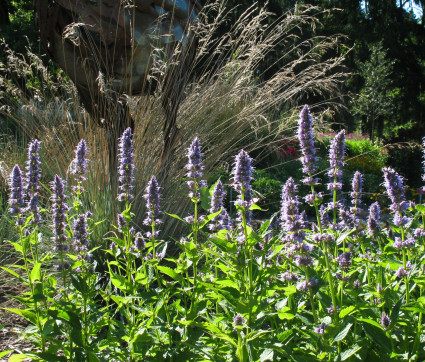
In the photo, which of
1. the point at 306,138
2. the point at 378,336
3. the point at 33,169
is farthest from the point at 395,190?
the point at 33,169

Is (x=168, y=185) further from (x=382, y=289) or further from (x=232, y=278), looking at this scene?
(x=382, y=289)

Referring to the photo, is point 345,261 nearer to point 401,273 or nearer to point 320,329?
point 401,273

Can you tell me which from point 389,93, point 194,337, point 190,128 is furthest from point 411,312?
point 389,93

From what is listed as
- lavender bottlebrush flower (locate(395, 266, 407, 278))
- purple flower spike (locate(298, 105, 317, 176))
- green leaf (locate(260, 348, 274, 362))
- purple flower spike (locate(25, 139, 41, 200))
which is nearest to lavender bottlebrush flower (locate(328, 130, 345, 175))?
purple flower spike (locate(298, 105, 317, 176))

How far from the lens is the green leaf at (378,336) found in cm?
141

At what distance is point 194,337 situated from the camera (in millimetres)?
1584

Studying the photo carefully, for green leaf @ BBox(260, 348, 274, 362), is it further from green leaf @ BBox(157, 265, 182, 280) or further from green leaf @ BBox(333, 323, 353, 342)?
green leaf @ BBox(157, 265, 182, 280)

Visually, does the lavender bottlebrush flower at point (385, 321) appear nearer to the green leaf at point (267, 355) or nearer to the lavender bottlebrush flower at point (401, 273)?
the lavender bottlebrush flower at point (401, 273)

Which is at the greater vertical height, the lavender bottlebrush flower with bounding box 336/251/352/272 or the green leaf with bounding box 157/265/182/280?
the green leaf with bounding box 157/265/182/280

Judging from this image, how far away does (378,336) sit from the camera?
142cm

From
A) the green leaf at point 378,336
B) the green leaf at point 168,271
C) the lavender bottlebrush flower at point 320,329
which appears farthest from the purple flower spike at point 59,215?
the green leaf at point 378,336

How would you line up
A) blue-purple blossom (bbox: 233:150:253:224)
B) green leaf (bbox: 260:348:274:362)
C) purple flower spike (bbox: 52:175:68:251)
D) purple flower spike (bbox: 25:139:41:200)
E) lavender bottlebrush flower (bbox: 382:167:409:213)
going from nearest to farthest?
green leaf (bbox: 260:348:274:362) < blue-purple blossom (bbox: 233:150:253:224) < lavender bottlebrush flower (bbox: 382:167:409:213) < purple flower spike (bbox: 52:175:68:251) < purple flower spike (bbox: 25:139:41:200)

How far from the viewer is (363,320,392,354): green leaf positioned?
141 centimetres

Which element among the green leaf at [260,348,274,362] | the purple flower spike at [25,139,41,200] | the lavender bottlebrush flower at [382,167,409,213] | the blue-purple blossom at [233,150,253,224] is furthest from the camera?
the purple flower spike at [25,139,41,200]
